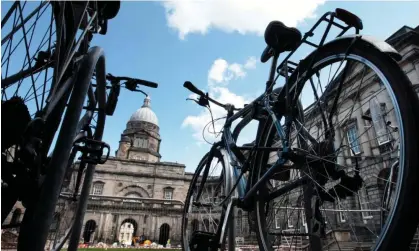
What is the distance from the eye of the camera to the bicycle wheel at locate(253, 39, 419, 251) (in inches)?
50.1

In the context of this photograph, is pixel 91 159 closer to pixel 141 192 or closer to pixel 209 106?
pixel 209 106

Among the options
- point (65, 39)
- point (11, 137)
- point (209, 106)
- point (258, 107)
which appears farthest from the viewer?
point (209, 106)

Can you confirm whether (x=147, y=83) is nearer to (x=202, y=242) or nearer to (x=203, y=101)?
(x=203, y=101)

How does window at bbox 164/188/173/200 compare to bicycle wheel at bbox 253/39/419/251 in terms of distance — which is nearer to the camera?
bicycle wheel at bbox 253/39/419/251

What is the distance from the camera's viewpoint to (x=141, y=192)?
3994cm

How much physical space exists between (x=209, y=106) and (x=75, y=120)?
2390 mm

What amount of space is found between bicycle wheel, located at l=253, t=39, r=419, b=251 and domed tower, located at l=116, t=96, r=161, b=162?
4544 centimetres

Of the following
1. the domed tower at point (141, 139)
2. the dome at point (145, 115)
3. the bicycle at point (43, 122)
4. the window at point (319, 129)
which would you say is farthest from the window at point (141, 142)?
the window at point (319, 129)

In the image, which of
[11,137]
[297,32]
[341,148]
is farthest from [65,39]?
[341,148]

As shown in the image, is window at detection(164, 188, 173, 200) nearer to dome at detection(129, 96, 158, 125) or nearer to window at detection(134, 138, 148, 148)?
window at detection(134, 138, 148, 148)

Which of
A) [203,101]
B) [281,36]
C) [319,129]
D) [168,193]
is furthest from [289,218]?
[168,193]

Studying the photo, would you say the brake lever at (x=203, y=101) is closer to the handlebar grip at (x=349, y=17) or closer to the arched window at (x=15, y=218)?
the handlebar grip at (x=349, y=17)

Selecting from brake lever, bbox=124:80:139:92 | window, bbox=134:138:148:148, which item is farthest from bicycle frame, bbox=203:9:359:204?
window, bbox=134:138:148:148

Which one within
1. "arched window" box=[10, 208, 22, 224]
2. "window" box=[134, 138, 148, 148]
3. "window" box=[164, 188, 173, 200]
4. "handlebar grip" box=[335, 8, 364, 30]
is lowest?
"arched window" box=[10, 208, 22, 224]
